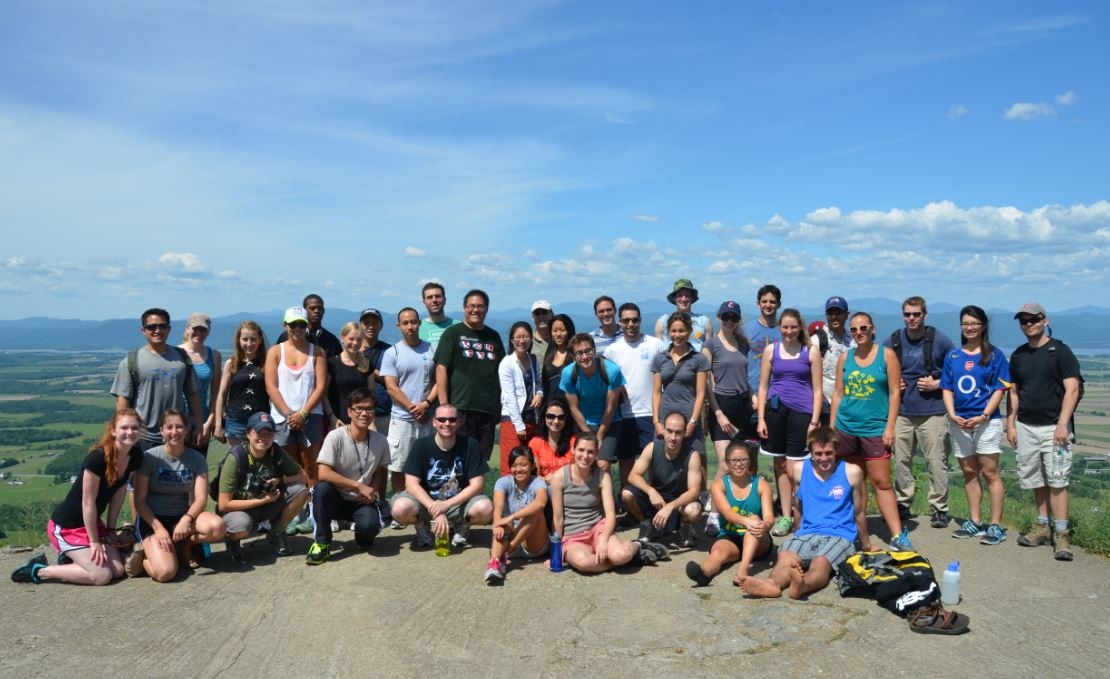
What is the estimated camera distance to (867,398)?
6.73 meters

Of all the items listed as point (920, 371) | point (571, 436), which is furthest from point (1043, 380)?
point (571, 436)

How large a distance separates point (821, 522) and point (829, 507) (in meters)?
0.13

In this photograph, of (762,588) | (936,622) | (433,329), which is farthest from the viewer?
(433,329)

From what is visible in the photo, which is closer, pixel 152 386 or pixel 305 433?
pixel 152 386

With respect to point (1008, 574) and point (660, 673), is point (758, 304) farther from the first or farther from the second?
point (660, 673)

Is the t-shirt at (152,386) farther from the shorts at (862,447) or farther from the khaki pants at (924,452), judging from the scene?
the khaki pants at (924,452)

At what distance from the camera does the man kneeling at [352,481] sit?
6.58 meters

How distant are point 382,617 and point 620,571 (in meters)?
1.98

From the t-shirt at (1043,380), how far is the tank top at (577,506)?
3871 millimetres

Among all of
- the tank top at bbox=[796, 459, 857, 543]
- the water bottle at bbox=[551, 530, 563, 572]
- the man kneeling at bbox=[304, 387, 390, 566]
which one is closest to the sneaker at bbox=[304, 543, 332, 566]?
the man kneeling at bbox=[304, 387, 390, 566]

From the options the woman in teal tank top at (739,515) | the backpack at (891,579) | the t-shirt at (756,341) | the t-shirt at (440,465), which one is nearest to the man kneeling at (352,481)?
the t-shirt at (440,465)

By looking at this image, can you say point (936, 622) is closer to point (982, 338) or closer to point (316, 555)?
point (982, 338)

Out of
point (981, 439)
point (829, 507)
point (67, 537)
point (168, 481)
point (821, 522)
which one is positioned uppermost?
point (981, 439)

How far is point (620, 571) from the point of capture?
6.27 m
